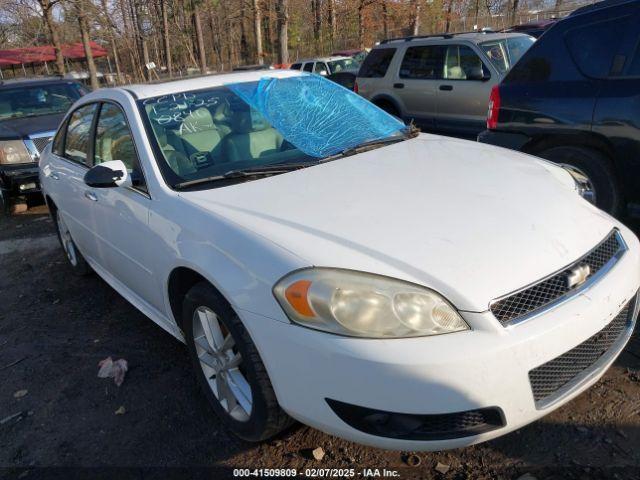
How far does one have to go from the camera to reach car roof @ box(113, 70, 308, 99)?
3.32 meters

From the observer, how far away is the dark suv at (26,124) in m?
7.44

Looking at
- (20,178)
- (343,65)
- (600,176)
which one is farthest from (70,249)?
(343,65)

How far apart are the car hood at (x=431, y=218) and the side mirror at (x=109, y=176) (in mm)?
552

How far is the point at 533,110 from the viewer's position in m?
4.49

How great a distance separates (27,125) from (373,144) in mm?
6720

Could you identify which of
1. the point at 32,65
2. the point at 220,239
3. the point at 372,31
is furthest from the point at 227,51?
the point at 220,239

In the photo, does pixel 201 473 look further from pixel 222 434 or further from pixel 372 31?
pixel 372 31

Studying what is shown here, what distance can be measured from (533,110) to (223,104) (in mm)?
2651

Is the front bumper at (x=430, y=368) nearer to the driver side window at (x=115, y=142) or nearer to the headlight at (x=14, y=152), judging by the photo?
the driver side window at (x=115, y=142)

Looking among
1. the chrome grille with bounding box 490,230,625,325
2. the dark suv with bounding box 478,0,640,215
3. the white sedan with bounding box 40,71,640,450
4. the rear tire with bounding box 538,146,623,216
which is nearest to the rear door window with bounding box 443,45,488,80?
the dark suv with bounding box 478,0,640,215

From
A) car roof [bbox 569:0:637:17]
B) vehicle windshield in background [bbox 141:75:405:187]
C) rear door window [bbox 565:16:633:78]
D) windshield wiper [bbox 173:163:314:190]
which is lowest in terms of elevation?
windshield wiper [bbox 173:163:314:190]

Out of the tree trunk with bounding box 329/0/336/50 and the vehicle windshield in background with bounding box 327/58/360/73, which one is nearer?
the vehicle windshield in background with bounding box 327/58/360/73

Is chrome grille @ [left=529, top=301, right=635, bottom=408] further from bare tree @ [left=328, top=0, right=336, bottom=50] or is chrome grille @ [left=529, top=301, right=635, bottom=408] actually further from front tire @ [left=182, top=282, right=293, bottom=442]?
bare tree @ [left=328, top=0, right=336, bottom=50]

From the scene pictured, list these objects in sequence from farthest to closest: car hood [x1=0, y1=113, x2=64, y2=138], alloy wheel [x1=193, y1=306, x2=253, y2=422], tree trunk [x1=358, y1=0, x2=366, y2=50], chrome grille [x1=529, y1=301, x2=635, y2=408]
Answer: tree trunk [x1=358, y1=0, x2=366, y2=50] → car hood [x1=0, y1=113, x2=64, y2=138] → alloy wheel [x1=193, y1=306, x2=253, y2=422] → chrome grille [x1=529, y1=301, x2=635, y2=408]
